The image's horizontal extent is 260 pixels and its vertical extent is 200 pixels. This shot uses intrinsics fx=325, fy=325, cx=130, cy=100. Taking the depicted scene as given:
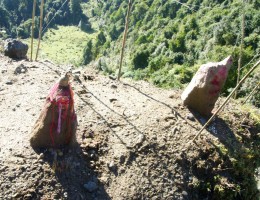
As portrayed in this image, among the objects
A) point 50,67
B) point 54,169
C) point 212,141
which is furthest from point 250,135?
point 50,67

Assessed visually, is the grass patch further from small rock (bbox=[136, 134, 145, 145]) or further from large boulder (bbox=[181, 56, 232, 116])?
small rock (bbox=[136, 134, 145, 145])

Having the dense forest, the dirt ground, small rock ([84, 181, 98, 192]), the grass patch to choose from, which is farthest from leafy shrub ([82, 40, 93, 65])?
small rock ([84, 181, 98, 192])

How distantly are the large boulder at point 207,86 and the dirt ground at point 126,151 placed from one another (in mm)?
306

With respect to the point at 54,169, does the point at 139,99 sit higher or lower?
higher

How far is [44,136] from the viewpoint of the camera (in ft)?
23.3

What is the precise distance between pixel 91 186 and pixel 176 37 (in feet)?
107

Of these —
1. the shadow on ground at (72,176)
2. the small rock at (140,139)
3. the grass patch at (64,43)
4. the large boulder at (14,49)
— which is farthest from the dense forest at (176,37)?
the shadow on ground at (72,176)

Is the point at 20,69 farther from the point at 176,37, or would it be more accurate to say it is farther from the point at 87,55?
the point at 87,55

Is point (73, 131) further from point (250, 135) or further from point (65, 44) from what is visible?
point (65, 44)

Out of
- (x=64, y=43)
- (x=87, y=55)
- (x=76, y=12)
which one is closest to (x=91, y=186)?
(x=87, y=55)

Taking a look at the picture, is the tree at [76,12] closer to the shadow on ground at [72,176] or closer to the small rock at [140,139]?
the small rock at [140,139]

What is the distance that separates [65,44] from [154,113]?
64496mm

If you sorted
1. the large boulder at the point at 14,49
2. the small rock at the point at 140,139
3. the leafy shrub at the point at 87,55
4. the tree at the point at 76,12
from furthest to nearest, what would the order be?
the tree at the point at 76,12 < the leafy shrub at the point at 87,55 < the large boulder at the point at 14,49 < the small rock at the point at 140,139

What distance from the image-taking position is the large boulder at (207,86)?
879cm
